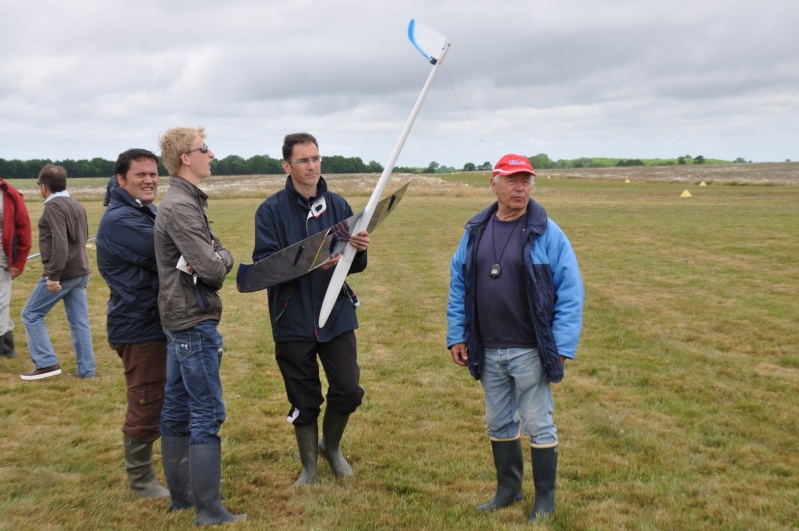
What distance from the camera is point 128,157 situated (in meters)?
4.55

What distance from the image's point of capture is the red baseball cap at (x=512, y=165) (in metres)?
4.14

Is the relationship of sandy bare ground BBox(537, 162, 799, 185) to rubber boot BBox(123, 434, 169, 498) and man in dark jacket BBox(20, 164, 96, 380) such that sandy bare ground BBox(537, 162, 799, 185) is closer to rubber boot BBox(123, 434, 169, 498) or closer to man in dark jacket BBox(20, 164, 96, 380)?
man in dark jacket BBox(20, 164, 96, 380)

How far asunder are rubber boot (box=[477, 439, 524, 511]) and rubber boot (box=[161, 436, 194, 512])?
194 cm

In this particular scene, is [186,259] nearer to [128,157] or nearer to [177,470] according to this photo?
[128,157]

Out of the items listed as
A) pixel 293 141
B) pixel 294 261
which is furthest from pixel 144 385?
pixel 293 141

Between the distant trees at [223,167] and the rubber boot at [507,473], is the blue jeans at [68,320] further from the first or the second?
the distant trees at [223,167]

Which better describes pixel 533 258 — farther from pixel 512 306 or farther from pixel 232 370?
pixel 232 370

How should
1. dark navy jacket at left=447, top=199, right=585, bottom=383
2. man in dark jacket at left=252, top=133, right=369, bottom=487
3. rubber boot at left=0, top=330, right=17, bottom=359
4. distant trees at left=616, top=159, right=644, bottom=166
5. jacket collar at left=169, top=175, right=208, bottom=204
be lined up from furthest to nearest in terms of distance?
distant trees at left=616, top=159, right=644, bottom=166 → rubber boot at left=0, top=330, right=17, bottom=359 → man in dark jacket at left=252, top=133, right=369, bottom=487 → dark navy jacket at left=447, top=199, right=585, bottom=383 → jacket collar at left=169, top=175, right=208, bottom=204

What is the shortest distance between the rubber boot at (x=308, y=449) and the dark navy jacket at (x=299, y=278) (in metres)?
0.74

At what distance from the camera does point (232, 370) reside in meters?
8.15

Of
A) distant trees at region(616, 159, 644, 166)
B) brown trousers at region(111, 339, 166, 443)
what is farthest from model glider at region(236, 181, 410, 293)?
distant trees at region(616, 159, 644, 166)

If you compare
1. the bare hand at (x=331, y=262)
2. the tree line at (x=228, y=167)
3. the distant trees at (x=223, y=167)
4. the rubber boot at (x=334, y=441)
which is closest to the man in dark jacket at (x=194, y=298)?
the bare hand at (x=331, y=262)

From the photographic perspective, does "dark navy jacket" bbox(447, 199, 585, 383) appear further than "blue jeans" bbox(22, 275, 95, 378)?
No

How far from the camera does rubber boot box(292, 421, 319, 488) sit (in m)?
5.01
